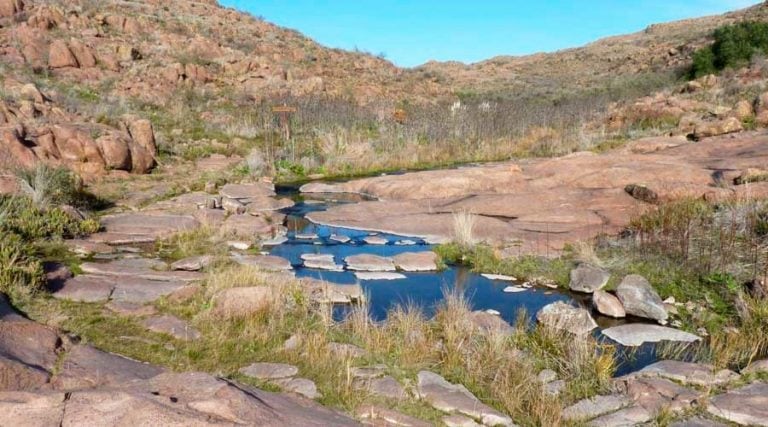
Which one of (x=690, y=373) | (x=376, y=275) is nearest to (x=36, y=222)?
(x=376, y=275)

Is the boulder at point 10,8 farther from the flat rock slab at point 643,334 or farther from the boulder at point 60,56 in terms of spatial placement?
the flat rock slab at point 643,334

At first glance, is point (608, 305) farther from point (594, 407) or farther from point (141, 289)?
point (141, 289)

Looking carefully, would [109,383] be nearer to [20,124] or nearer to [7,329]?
[7,329]

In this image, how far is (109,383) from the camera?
3.66 meters

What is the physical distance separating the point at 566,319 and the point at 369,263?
3.11m

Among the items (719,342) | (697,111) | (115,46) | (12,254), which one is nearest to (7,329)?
(12,254)

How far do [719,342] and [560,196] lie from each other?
6013 millimetres

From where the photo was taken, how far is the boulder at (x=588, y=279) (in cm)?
753

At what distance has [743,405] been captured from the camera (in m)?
4.43

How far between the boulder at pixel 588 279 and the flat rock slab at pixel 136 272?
15.1 ft

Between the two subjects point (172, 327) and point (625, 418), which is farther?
point (172, 327)

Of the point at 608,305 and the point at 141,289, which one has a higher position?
the point at 141,289

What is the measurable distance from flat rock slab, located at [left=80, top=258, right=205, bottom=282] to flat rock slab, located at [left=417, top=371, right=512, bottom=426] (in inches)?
132

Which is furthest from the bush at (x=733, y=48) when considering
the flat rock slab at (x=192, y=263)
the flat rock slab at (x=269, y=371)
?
the flat rock slab at (x=269, y=371)
